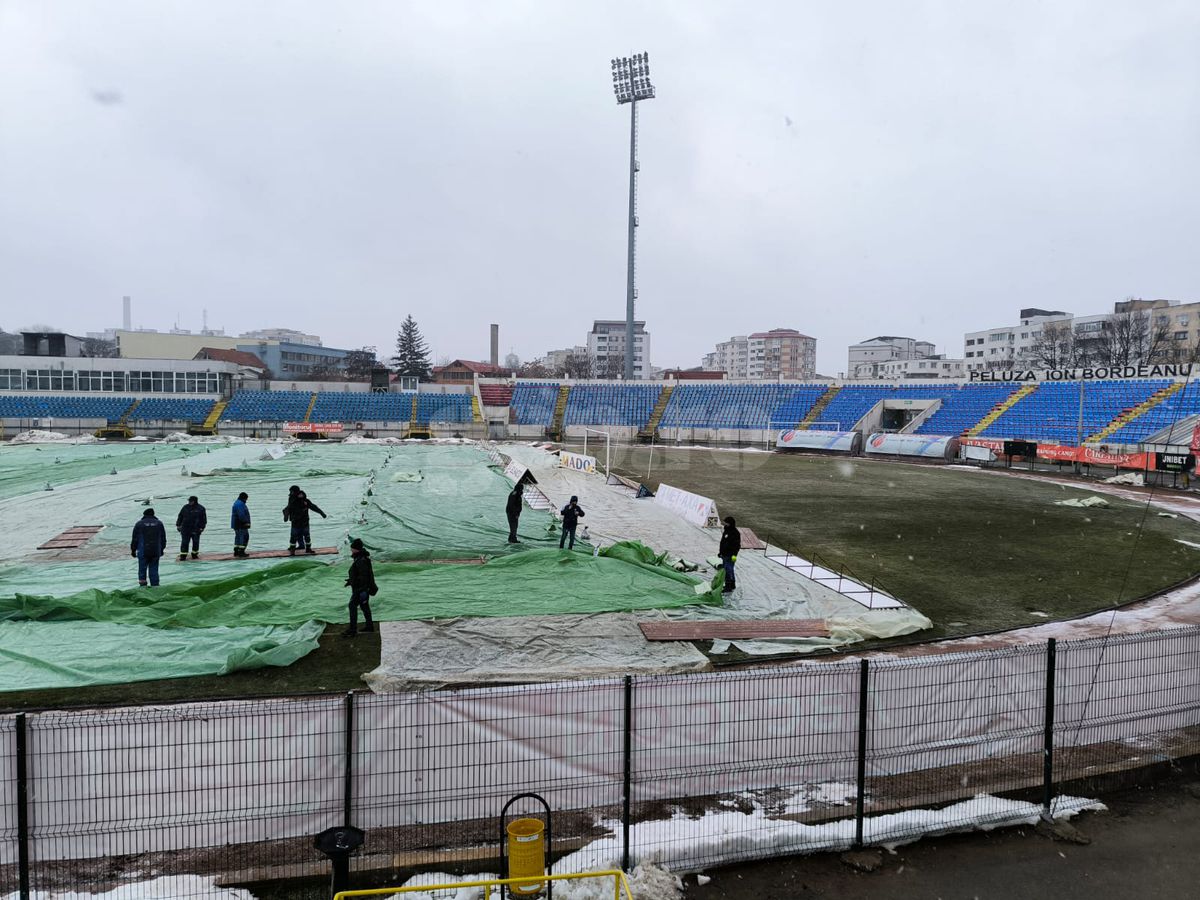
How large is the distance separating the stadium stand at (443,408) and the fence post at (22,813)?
5732 cm

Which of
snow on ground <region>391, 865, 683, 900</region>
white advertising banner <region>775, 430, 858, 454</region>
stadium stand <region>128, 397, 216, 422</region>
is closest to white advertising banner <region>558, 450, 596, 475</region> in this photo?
white advertising banner <region>775, 430, 858, 454</region>

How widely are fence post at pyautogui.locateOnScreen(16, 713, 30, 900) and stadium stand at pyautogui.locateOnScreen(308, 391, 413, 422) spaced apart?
189 feet

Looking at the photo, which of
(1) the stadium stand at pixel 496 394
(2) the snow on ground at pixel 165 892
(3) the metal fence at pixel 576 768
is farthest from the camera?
(1) the stadium stand at pixel 496 394

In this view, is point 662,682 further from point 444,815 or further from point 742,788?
point 444,815

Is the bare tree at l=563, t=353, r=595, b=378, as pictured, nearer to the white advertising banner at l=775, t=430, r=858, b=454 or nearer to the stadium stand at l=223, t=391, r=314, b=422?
the stadium stand at l=223, t=391, r=314, b=422

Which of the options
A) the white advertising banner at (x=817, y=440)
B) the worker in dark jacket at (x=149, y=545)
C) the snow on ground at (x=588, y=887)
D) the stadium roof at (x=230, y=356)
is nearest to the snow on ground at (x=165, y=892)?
the snow on ground at (x=588, y=887)

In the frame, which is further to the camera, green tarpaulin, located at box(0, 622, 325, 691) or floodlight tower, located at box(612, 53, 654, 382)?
floodlight tower, located at box(612, 53, 654, 382)

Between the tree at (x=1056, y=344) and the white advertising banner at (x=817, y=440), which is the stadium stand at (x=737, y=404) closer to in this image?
the white advertising banner at (x=817, y=440)

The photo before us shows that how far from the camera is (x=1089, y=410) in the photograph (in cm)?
4769

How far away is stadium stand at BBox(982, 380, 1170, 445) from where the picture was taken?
46.2 m

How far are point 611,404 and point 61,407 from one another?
43998 millimetres

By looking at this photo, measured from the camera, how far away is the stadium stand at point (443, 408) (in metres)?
62.5

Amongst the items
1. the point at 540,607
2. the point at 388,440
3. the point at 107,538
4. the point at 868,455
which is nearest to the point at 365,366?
the point at 388,440

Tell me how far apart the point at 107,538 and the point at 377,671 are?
39.1 ft
